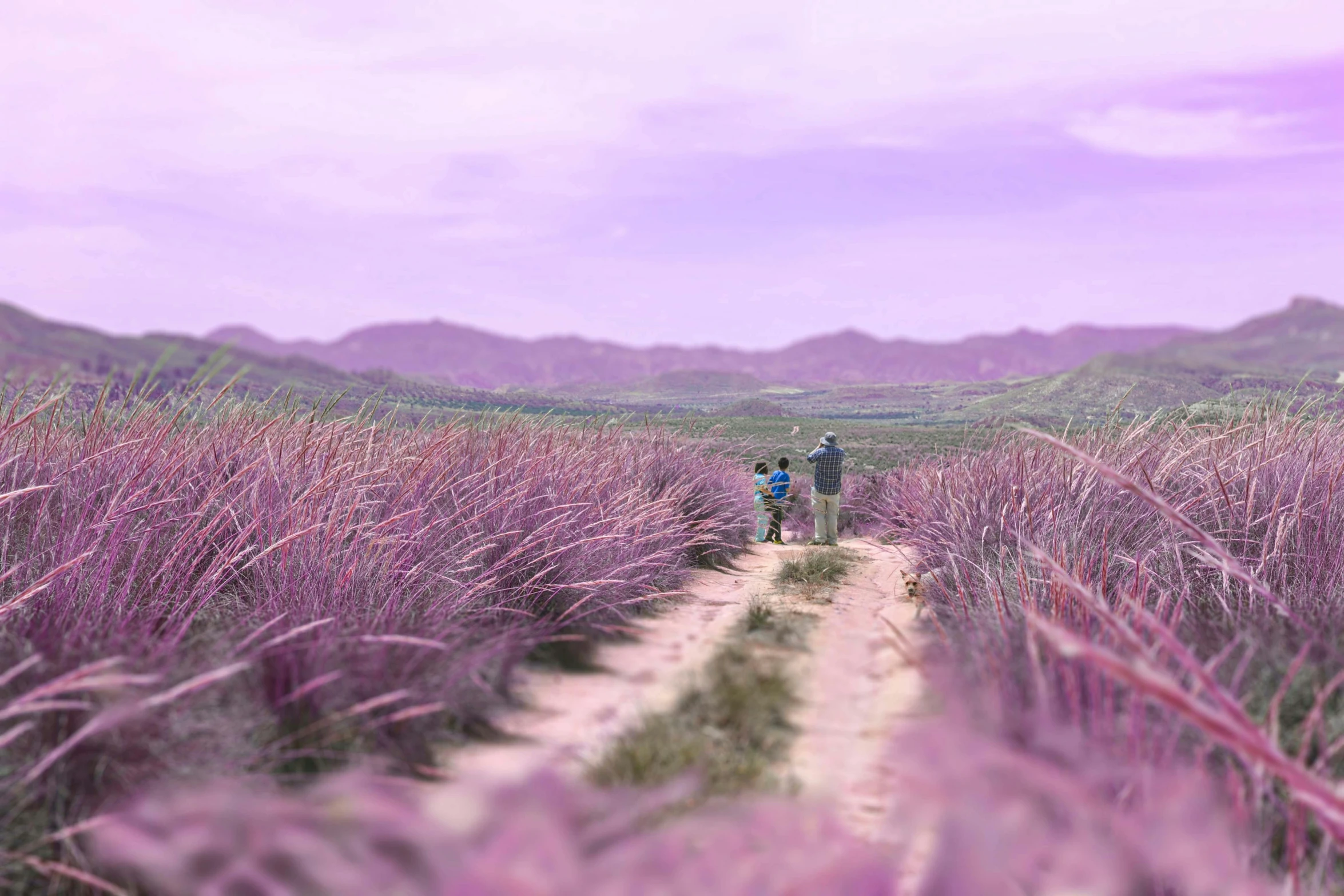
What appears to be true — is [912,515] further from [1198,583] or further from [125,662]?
[125,662]

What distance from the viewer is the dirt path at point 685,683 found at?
2404mm

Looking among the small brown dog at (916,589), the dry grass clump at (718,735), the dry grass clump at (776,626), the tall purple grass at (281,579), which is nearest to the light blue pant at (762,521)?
the tall purple grass at (281,579)

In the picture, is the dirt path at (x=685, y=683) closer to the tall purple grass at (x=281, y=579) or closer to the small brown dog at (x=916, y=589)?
the tall purple grass at (x=281, y=579)

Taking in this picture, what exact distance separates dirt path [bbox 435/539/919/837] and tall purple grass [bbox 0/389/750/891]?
0.20 meters

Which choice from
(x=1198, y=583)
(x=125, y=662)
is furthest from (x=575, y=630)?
(x=1198, y=583)

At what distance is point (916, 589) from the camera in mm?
6008

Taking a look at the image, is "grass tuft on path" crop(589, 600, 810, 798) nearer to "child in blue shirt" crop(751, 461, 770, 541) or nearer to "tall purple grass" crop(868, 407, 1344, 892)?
"tall purple grass" crop(868, 407, 1344, 892)

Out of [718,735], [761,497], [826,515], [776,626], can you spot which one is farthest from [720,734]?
[826,515]

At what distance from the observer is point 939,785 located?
1.34m

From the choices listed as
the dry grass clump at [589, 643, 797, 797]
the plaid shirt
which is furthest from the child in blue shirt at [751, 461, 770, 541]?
the dry grass clump at [589, 643, 797, 797]

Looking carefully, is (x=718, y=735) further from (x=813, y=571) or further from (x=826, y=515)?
(x=826, y=515)

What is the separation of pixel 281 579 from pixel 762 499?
645 centimetres

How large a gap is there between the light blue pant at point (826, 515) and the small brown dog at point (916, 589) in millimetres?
3322

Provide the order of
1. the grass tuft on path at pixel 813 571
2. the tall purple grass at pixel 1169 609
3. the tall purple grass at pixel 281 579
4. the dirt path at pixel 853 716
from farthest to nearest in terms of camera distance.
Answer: the grass tuft on path at pixel 813 571
the tall purple grass at pixel 281 579
the dirt path at pixel 853 716
the tall purple grass at pixel 1169 609
